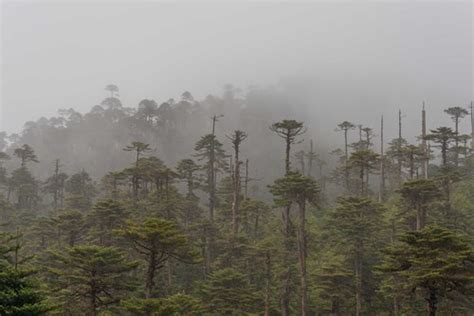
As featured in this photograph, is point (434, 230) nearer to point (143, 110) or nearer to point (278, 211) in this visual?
point (278, 211)

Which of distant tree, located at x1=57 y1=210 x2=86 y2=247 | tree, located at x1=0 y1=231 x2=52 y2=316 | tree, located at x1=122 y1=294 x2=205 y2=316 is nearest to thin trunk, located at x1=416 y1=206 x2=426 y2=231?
tree, located at x1=122 y1=294 x2=205 y2=316

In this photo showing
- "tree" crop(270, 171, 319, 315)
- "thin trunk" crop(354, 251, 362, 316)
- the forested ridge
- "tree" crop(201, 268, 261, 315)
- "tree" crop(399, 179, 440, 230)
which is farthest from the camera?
"tree" crop(270, 171, 319, 315)

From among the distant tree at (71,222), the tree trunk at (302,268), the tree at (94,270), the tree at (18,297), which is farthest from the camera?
the distant tree at (71,222)

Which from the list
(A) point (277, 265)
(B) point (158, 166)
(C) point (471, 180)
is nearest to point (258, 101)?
(C) point (471, 180)

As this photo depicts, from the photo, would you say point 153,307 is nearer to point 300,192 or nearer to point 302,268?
point 302,268

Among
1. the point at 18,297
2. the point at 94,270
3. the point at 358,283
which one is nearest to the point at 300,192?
the point at 358,283

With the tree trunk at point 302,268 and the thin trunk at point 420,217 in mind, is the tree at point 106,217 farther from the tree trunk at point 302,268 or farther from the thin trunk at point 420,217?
the thin trunk at point 420,217

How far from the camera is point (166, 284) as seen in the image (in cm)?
3653

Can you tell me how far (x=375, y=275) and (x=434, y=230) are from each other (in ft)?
60.8

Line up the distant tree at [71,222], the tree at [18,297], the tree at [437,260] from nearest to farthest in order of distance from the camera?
the tree at [18,297], the tree at [437,260], the distant tree at [71,222]

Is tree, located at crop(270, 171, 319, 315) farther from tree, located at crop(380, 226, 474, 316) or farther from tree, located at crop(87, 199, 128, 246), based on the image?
tree, located at crop(87, 199, 128, 246)

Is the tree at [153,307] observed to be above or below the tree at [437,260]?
below

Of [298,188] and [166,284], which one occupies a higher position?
[298,188]

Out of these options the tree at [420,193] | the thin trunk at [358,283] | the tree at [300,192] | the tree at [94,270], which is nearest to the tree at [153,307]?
the tree at [94,270]
